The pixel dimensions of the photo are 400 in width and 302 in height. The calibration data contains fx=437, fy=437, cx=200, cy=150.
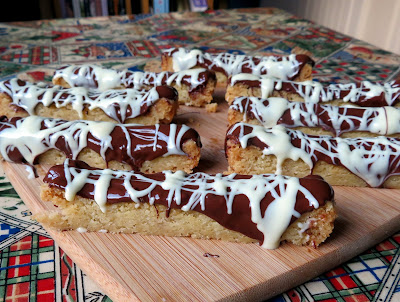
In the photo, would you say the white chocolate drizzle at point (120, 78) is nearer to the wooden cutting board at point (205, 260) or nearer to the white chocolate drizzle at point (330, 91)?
the white chocolate drizzle at point (330, 91)

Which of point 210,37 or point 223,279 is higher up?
point 210,37

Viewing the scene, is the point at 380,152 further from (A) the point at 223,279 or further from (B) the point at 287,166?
(A) the point at 223,279

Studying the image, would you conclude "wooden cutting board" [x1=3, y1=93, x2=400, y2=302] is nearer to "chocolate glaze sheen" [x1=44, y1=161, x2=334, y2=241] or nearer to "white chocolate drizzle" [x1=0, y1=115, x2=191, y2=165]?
"chocolate glaze sheen" [x1=44, y1=161, x2=334, y2=241]

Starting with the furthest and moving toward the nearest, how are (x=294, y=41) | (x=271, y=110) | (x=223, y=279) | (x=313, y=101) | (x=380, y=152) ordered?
(x=294, y=41) → (x=313, y=101) → (x=271, y=110) → (x=380, y=152) → (x=223, y=279)

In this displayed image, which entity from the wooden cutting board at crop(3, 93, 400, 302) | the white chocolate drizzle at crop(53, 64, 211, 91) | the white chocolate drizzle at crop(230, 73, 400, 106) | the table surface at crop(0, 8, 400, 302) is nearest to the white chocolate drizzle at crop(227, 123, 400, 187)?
the wooden cutting board at crop(3, 93, 400, 302)

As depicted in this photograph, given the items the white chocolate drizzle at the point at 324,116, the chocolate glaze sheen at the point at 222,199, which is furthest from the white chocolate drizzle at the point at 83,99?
the chocolate glaze sheen at the point at 222,199

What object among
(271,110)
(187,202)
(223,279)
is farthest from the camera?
(271,110)

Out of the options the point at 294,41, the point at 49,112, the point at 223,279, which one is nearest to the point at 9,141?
the point at 49,112
